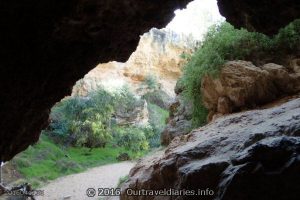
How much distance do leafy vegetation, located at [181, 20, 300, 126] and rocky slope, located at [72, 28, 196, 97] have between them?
70.0 ft

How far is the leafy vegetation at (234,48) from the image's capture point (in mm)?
11828

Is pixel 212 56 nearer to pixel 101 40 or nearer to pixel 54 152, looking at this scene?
pixel 101 40

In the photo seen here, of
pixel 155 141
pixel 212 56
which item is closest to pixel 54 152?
pixel 155 141

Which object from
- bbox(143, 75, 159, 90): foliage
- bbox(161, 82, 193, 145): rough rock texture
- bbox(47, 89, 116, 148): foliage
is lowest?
bbox(161, 82, 193, 145): rough rock texture

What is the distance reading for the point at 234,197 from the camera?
5312 mm

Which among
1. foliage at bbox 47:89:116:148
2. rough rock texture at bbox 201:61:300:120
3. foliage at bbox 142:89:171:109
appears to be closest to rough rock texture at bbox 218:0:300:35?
rough rock texture at bbox 201:61:300:120

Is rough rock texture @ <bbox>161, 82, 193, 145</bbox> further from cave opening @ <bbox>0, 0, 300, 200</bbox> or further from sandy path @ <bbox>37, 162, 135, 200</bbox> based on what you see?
sandy path @ <bbox>37, 162, 135, 200</bbox>

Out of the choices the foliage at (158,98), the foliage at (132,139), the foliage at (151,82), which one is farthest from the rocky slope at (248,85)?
the foliage at (158,98)

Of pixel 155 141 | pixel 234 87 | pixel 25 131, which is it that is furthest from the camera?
pixel 155 141

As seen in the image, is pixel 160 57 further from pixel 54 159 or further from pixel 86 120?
pixel 54 159

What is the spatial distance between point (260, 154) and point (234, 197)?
78cm

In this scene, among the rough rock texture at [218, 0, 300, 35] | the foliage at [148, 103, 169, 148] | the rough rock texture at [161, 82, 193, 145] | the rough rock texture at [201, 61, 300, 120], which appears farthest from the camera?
the foliage at [148, 103, 169, 148]

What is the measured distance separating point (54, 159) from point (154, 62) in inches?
709

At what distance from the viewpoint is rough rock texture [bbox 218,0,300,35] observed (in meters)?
6.08
